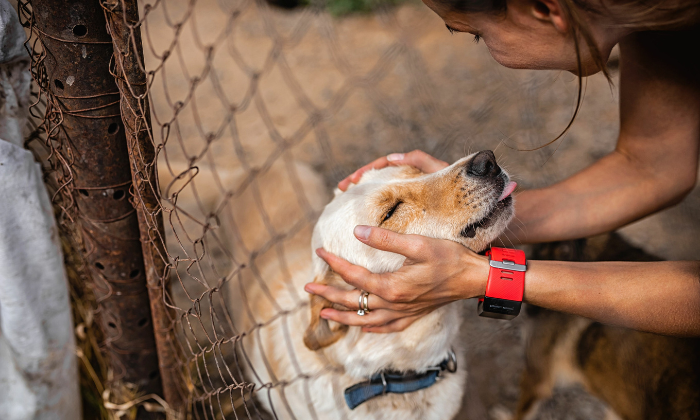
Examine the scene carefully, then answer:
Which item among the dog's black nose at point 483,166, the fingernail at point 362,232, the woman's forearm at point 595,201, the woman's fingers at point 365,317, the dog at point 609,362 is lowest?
the dog at point 609,362

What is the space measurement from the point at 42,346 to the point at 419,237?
1522 millimetres

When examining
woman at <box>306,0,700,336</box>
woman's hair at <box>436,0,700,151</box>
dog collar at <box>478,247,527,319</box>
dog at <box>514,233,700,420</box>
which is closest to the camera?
woman's hair at <box>436,0,700,151</box>

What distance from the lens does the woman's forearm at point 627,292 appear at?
4.26 ft

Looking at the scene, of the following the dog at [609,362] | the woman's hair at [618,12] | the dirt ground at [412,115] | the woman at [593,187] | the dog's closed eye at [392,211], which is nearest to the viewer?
the woman's hair at [618,12]

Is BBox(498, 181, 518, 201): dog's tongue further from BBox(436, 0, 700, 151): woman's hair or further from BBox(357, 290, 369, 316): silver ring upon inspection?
BBox(357, 290, 369, 316): silver ring

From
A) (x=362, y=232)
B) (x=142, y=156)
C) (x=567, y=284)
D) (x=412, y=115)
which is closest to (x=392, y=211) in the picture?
(x=362, y=232)

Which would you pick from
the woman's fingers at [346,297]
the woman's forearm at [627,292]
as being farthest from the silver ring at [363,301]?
the woman's forearm at [627,292]

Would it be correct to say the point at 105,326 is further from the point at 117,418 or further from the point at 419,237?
the point at 419,237

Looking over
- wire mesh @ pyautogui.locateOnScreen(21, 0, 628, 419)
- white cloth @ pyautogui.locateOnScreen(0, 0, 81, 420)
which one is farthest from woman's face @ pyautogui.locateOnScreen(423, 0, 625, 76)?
white cloth @ pyautogui.locateOnScreen(0, 0, 81, 420)

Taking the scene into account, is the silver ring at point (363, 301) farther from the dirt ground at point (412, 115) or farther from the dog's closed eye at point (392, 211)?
the dirt ground at point (412, 115)

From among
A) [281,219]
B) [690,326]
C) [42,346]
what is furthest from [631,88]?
[42,346]

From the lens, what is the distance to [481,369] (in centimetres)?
296

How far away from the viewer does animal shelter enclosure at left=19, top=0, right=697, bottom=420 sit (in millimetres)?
1420

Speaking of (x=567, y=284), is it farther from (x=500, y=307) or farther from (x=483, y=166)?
(x=483, y=166)
